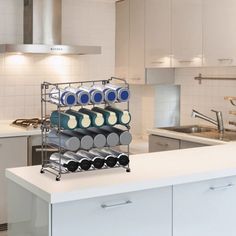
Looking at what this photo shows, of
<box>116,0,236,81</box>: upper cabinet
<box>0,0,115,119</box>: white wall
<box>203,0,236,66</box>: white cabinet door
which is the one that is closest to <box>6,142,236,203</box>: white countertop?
<box>203,0,236,66</box>: white cabinet door

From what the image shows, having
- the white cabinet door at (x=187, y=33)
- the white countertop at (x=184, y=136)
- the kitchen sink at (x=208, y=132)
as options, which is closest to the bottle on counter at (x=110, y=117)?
the white countertop at (x=184, y=136)

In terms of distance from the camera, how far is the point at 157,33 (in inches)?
197

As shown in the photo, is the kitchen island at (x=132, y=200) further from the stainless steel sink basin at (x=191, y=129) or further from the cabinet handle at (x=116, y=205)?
the stainless steel sink basin at (x=191, y=129)

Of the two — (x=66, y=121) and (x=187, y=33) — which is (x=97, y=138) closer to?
(x=66, y=121)

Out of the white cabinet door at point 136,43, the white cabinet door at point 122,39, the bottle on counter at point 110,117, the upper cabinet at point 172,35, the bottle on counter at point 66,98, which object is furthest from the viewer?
the white cabinet door at point 122,39

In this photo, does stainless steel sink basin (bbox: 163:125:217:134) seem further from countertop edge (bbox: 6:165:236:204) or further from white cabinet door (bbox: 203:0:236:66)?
countertop edge (bbox: 6:165:236:204)

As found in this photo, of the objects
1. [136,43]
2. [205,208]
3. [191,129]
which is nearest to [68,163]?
[205,208]

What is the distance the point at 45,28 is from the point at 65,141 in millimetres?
2938

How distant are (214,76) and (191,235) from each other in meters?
2.69

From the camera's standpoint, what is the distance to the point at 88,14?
17.9ft

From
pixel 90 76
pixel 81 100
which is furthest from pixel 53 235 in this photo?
pixel 90 76

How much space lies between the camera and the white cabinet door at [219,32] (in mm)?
4066

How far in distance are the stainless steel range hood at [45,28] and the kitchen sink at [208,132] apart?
51.5 inches

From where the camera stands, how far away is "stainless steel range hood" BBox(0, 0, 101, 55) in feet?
15.9
